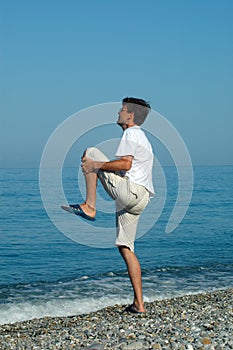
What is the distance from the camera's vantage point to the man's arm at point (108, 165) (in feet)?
24.6

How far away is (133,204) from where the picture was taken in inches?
308

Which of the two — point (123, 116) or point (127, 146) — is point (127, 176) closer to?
point (127, 146)

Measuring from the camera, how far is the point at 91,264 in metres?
17.1

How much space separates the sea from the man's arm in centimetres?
64

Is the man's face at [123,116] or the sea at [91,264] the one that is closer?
the man's face at [123,116]

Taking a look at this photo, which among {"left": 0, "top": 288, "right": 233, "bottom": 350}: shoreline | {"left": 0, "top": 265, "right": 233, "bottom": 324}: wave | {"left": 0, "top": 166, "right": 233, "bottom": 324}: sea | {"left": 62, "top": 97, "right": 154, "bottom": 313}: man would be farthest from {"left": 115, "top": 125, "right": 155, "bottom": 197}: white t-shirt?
{"left": 0, "top": 265, "right": 233, "bottom": 324}: wave

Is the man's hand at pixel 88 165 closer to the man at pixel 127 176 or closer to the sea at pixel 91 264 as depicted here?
the man at pixel 127 176

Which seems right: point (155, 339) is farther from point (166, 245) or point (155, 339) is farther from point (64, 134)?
point (166, 245)

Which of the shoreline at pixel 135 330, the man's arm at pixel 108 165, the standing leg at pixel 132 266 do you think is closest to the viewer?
the shoreline at pixel 135 330

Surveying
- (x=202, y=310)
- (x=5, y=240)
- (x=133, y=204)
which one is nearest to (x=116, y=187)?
(x=133, y=204)

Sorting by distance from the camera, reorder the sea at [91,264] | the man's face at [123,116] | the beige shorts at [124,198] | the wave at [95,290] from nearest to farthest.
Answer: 1. the beige shorts at [124,198]
2. the man's face at [123,116]
3. the wave at [95,290]
4. the sea at [91,264]

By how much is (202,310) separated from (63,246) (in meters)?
12.4

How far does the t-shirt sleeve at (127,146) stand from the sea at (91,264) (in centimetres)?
95

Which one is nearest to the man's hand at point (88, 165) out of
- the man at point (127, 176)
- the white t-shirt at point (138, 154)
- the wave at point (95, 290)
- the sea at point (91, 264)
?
the man at point (127, 176)
